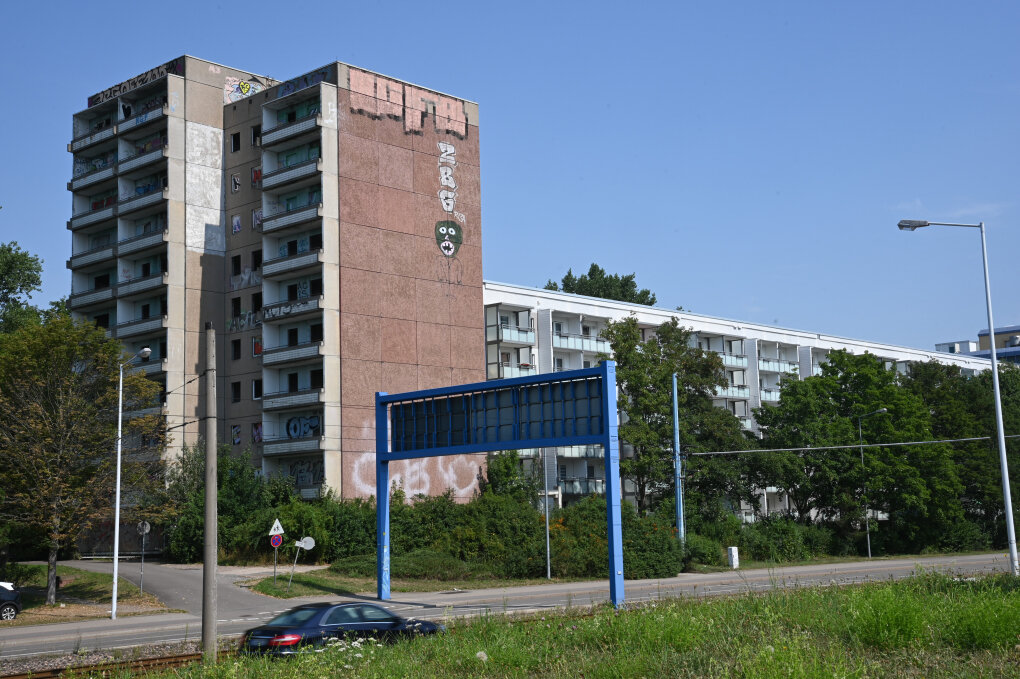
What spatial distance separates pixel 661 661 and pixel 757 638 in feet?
5.60

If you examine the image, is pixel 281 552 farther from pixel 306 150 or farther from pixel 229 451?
pixel 306 150

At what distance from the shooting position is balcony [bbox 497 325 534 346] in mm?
71375

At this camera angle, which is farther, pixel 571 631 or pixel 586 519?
pixel 586 519

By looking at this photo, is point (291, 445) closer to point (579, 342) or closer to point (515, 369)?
point (515, 369)

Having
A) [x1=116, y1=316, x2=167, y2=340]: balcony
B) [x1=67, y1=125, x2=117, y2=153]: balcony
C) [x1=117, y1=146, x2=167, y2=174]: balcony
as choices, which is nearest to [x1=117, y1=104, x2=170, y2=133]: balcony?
[x1=67, y1=125, x2=117, y2=153]: balcony

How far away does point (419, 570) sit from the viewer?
1857 inches

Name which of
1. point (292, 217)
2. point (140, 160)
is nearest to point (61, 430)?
point (292, 217)

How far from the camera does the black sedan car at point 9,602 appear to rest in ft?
121

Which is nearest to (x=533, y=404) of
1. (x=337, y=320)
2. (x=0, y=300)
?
(x=337, y=320)

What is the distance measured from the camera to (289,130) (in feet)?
203

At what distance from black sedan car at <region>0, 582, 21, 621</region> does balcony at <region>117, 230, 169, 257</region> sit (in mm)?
31574

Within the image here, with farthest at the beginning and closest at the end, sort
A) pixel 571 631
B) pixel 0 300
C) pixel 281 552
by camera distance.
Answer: pixel 0 300
pixel 281 552
pixel 571 631

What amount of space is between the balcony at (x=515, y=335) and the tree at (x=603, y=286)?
34.3 meters

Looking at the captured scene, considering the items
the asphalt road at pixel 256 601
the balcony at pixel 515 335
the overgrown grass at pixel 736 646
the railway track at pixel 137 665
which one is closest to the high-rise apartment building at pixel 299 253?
the balcony at pixel 515 335
